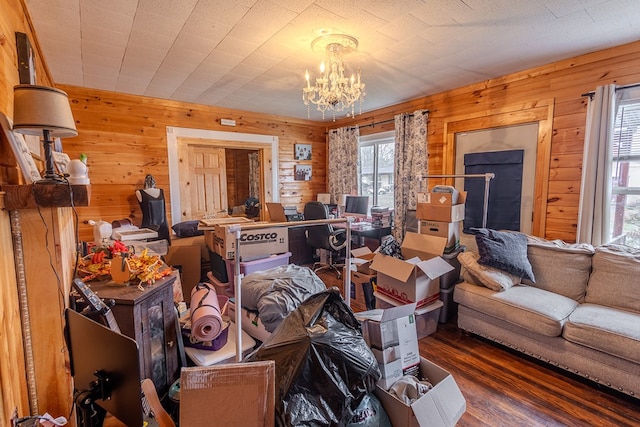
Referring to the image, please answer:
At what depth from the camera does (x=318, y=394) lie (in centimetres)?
115

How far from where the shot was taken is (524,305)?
7.32 ft

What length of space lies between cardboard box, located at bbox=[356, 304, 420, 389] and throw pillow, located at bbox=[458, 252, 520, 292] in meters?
1.07

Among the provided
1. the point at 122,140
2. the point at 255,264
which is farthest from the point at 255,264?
the point at 122,140

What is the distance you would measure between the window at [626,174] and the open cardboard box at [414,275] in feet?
4.90

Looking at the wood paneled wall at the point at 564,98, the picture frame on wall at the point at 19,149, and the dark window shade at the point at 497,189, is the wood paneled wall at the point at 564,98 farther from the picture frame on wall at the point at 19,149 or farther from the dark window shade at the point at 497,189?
the picture frame on wall at the point at 19,149

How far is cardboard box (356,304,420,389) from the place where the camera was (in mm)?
1629

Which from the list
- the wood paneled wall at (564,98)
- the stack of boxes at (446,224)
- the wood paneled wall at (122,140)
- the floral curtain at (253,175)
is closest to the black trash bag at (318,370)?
the stack of boxes at (446,224)

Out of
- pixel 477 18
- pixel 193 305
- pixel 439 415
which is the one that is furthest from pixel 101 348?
pixel 477 18

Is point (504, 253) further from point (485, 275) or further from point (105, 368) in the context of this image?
point (105, 368)

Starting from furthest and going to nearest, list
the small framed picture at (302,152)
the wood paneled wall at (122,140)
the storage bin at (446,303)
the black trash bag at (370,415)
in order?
Result: the small framed picture at (302,152) → the wood paneled wall at (122,140) → the storage bin at (446,303) → the black trash bag at (370,415)

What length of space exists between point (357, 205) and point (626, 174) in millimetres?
3016

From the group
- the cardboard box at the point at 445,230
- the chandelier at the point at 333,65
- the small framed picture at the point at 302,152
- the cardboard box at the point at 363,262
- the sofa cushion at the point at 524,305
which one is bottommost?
the sofa cushion at the point at 524,305

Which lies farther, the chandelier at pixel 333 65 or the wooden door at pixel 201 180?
the wooden door at pixel 201 180

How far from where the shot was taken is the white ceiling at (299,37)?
6.30 feet
